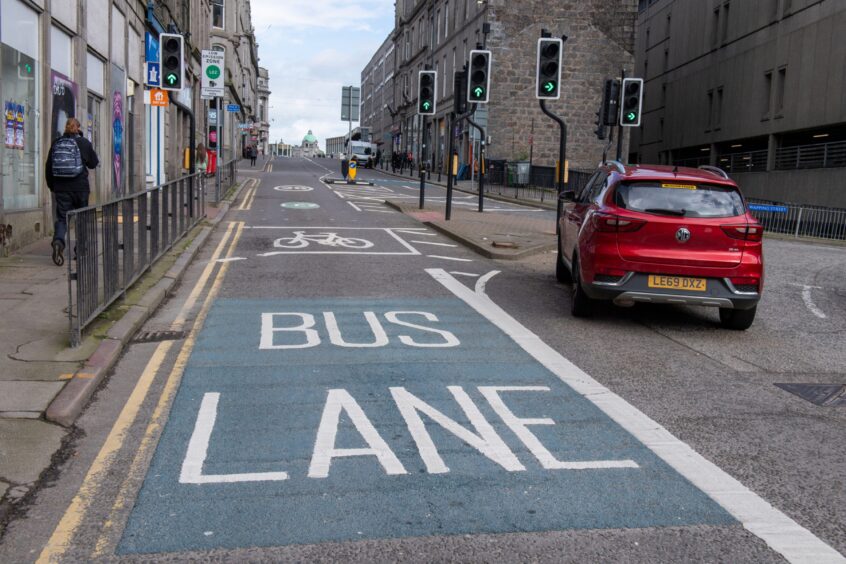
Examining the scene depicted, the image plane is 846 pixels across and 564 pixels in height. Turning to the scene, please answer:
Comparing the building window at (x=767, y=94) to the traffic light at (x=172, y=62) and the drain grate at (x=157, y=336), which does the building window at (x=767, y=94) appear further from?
the drain grate at (x=157, y=336)

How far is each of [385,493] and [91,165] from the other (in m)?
8.58

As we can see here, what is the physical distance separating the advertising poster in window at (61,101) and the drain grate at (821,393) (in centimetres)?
1251

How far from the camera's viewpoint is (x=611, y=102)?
18.2 m

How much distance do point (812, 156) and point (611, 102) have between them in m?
21.1

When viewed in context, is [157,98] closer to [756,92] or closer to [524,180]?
[524,180]

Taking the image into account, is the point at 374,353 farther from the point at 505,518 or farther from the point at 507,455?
the point at 505,518

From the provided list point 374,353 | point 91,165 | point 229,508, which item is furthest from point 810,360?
point 91,165

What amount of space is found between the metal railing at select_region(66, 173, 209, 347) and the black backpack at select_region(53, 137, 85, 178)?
103 centimetres

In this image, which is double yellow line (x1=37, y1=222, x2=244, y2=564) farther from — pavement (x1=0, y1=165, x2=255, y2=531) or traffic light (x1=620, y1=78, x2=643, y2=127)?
traffic light (x1=620, y1=78, x2=643, y2=127)

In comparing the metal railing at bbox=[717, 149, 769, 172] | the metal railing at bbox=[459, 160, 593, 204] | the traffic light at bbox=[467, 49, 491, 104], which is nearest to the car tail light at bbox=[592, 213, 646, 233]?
the traffic light at bbox=[467, 49, 491, 104]

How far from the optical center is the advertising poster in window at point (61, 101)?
49.6ft

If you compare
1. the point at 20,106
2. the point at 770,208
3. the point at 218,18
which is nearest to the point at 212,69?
the point at 20,106

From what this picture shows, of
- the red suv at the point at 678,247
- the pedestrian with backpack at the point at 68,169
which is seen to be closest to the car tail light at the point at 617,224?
the red suv at the point at 678,247

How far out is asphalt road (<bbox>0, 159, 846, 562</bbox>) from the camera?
3.92 m
